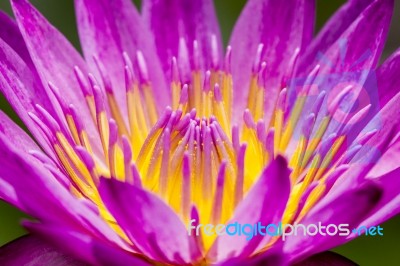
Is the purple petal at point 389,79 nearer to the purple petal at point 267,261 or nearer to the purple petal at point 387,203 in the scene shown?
the purple petal at point 387,203

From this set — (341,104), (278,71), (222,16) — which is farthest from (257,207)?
(222,16)

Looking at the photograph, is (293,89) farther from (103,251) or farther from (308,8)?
(103,251)

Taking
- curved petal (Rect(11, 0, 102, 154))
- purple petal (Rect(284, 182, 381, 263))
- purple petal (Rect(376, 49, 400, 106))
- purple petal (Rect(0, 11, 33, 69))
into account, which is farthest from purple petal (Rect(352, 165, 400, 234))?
purple petal (Rect(0, 11, 33, 69))

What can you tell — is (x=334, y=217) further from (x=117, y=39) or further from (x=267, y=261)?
(x=117, y=39)

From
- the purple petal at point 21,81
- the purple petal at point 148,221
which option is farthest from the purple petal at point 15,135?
the purple petal at point 148,221

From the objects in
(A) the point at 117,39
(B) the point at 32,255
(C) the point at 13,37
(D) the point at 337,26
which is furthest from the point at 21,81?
(D) the point at 337,26

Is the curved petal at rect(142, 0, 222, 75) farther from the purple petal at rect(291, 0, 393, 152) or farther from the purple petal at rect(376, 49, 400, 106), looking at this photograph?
the purple petal at rect(376, 49, 400, 106)
